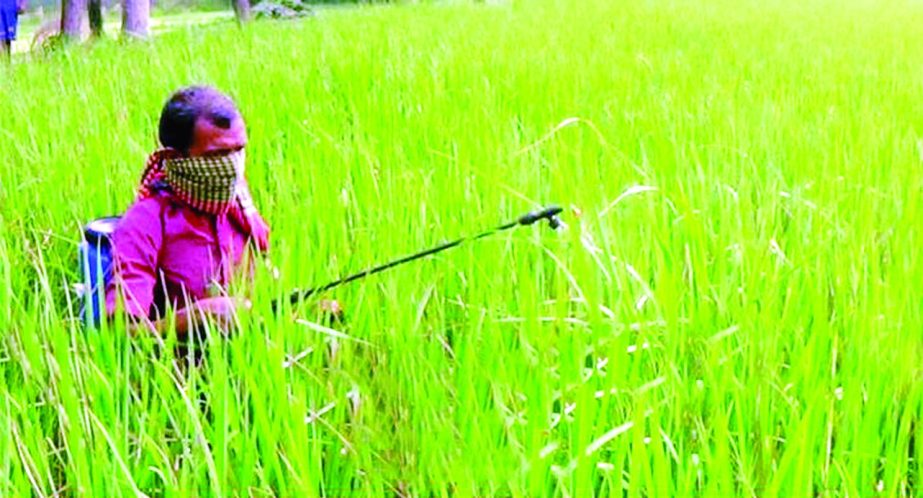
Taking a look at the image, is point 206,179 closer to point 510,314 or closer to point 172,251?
point 172,251

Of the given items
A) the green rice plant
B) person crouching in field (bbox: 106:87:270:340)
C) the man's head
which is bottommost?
the green rice plant

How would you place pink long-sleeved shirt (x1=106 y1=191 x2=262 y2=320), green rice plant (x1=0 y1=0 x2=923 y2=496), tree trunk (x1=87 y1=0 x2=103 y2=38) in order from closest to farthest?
green rice plant (x1=0 y1=0 x2=923 y2=496)
pink long-sleeved shirt (x1=106 y1=191 x2=262 y2=320)
tree trunk (x1=87 y1=0 x2=103 y2=38)

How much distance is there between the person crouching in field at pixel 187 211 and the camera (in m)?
1.27

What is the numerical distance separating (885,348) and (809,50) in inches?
144

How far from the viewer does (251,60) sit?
159 inches

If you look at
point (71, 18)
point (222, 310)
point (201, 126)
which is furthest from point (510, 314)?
point (71, 18)

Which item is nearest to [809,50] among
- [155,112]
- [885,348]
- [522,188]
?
[155,112]

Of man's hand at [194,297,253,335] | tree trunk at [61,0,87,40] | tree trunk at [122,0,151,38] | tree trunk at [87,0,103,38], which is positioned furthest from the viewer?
tree trunk at [87,0,103,38]

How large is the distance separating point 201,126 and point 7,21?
4.19 meters

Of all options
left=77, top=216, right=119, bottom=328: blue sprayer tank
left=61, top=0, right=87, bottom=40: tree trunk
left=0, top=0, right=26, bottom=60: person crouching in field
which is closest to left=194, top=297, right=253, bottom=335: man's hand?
left=77, top=216, right=119, bottom=328: blue sprayer tank

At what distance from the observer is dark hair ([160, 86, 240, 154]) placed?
4.19ft

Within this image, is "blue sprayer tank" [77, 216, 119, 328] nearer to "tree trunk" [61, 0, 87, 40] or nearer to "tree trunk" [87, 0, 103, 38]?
"tree trunk" [61, 0, 87, 40]

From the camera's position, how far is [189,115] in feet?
4.19

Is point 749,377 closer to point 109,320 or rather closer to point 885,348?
point 885,348
